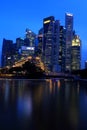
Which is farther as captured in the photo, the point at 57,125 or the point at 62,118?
the point at 62,118

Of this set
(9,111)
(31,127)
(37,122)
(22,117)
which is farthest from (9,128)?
(9,111)

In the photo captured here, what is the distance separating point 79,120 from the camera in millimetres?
17562

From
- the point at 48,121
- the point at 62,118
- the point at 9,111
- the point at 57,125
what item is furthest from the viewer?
the point at 9,111

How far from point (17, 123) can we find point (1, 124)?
2.52ft

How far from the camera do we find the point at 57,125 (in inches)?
618

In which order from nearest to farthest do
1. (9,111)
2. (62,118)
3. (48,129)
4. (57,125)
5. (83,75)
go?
(48,129), (57,125), (62,118), (9,111), (83,75)

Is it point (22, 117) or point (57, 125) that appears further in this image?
point (22, 117)

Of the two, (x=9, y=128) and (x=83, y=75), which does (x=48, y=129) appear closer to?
(x=9, y=128)

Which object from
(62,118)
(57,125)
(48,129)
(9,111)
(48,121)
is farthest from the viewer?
(9,111)

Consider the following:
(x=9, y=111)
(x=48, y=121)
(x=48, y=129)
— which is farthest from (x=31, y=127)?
(x=9, y=111)

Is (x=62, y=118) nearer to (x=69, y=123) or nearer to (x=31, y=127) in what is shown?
(x=69, y=123)

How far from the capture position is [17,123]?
16.1 m

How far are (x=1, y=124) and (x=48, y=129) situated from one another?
258 cm

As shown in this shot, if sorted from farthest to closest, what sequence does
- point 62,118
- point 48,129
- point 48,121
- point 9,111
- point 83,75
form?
1. point 83,75
2. point 9,111
3. point 62,118
4. point 48,121
5. point 48,129
